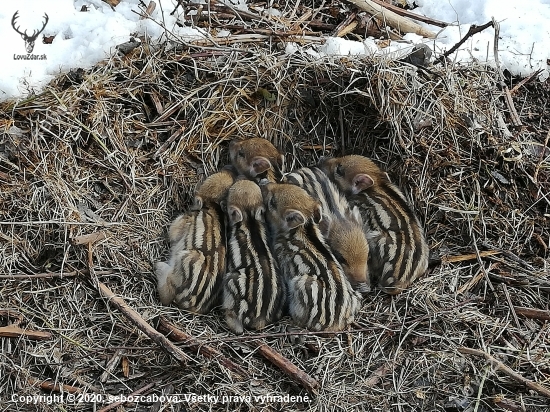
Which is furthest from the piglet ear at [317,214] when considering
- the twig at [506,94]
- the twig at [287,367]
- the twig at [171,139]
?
the twig at [506,94]

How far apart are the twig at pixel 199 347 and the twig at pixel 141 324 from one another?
98mm

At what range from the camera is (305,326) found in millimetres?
4000

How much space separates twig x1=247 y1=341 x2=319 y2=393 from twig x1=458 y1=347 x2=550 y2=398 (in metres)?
0.94

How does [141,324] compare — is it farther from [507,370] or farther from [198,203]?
[507,370]

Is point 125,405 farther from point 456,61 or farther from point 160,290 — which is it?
point 456,61

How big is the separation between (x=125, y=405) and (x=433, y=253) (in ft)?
7.41

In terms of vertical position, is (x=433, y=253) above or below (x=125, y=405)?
above

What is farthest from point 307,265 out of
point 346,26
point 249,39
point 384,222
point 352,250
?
point 346,26

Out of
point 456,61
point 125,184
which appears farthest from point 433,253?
point 125,184

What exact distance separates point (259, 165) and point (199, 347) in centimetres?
149

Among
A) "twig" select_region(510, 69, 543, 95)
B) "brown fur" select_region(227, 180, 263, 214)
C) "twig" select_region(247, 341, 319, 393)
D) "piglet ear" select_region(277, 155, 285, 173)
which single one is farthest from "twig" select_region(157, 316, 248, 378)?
"twig" select_region(510, 69, 543, 95)

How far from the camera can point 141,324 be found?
374cm

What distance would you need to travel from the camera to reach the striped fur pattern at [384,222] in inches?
166

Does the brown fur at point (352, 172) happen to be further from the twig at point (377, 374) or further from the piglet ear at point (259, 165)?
the twig at point (377, 374)
